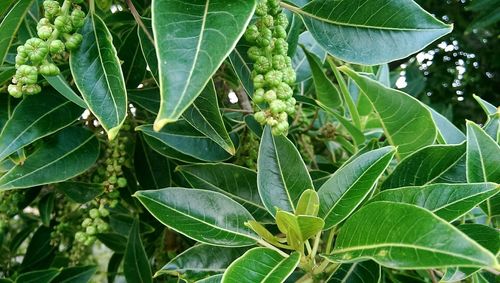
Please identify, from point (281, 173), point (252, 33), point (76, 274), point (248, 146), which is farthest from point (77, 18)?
point (76, 274)

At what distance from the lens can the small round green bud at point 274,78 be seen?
653 millimetres

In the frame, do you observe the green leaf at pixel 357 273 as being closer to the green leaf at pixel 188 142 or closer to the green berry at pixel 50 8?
the green leaf at pixel 188 142

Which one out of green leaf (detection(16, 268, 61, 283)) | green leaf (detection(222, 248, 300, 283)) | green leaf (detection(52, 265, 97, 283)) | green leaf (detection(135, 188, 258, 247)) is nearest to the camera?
green leaf (detection(222, 248, 300, 283))

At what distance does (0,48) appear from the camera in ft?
2.54

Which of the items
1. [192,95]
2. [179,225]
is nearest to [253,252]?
[179,225]

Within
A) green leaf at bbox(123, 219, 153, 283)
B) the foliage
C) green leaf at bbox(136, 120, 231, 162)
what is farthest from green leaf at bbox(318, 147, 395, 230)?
green leaf at bbox(123, 219, 153, 283)

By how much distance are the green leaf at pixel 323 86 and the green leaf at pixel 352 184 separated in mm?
337

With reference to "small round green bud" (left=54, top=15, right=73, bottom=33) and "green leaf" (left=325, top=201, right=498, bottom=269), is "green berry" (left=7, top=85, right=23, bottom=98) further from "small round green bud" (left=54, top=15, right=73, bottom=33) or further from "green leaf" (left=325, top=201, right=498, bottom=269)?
"green leaf" (left=325, top=201, right=498, bottom=269)

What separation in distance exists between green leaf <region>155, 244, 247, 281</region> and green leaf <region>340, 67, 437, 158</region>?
29 cm

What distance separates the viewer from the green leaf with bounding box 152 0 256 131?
0.48 m

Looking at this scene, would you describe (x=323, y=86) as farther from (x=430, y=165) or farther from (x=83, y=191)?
(x=83, y=191)

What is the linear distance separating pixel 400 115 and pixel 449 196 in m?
0.19

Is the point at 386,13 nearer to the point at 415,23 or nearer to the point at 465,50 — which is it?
the point at 415,23

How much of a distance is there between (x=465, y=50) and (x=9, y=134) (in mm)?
2291
